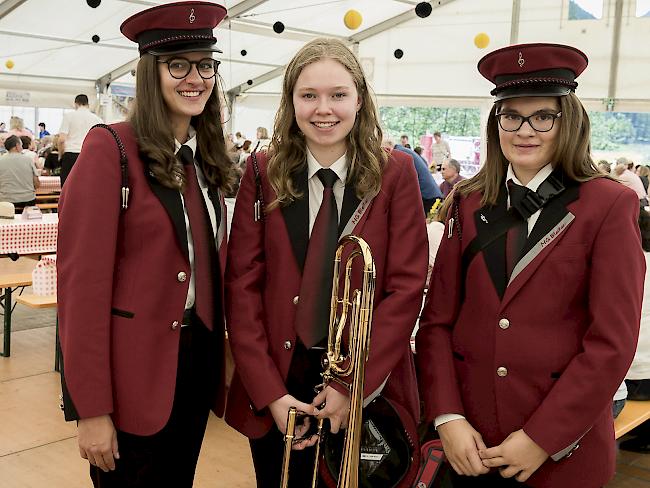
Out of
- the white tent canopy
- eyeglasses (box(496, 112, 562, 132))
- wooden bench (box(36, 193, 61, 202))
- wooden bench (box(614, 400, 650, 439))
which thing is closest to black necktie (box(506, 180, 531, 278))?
eyeglasses (box(496, 112, 562, 132))

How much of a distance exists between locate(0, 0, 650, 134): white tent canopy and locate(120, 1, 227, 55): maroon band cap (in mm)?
11097

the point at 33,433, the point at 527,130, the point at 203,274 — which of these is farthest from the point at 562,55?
the point at 33,433

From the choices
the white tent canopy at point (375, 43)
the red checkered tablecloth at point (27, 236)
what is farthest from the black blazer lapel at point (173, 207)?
the white tent canopy at point (375, 43)

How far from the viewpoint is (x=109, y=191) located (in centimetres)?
173

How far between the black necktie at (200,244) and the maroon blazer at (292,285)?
72 mm

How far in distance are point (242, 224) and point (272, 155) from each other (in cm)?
21

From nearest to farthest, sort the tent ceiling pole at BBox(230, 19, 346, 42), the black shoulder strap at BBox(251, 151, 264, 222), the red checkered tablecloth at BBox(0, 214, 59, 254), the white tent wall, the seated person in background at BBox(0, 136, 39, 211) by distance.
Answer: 1. the black shoulder strap at BBox(251, 151, 264, 222)
2. the red checkered tablecloth at BBox(0, 214, 59, 254)
3. the seated person in background at BBox(0, 136, 39, 211)
4. the white tent wall
5. the tent ceiling pole at BBox(230, 19, 346, 42)

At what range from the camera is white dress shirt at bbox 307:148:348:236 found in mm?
1956

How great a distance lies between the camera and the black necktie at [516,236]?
1808 mm

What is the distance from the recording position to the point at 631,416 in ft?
10.2

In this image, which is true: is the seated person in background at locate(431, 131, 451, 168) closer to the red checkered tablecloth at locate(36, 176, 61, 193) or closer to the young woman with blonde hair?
the red checkered tablecloth at locate(36, 176, 61, 193)

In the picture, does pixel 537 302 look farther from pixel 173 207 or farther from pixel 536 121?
pixel 173 207

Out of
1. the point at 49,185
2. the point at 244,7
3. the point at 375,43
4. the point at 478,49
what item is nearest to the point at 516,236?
the point at 49,185

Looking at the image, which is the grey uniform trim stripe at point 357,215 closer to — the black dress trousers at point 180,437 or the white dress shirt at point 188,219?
the white dress shirt at point 188,219
